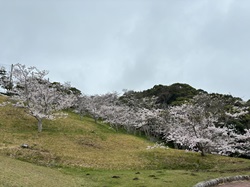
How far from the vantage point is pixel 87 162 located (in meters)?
27.2

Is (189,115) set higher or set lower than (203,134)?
higher

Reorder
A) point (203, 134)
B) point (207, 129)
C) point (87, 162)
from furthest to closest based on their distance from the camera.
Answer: point (203, 134), point (207, 129), point (87, 162)

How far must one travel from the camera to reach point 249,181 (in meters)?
21.2

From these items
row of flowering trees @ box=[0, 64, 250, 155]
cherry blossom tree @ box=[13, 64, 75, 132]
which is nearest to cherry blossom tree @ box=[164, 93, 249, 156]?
row of flowering trees @ box=[0, 64, 250, 155]

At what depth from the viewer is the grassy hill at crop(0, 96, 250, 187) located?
18.9 meters

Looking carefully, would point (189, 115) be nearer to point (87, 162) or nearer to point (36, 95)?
point (87, 162)

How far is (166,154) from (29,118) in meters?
23.2

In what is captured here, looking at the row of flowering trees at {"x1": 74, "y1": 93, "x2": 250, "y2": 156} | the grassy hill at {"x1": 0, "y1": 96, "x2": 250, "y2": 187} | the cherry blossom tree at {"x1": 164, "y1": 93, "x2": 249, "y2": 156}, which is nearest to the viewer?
the grassy hill at {"x1": 0, "y1": 96, "x2": 250, "y2": 187}

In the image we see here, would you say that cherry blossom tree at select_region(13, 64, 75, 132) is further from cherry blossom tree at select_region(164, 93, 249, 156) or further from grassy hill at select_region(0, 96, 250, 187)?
cherry blossom tree at select_region(164, 93, 249, 156)

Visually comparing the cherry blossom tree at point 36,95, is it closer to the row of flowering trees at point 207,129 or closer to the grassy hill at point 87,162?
the grassy hill at point 87,162

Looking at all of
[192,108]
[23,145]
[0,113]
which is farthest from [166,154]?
[0,113]

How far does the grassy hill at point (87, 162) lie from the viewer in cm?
1889

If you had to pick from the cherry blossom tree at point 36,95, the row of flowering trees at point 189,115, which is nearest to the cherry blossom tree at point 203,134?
the row of flowering trees at point 189,115

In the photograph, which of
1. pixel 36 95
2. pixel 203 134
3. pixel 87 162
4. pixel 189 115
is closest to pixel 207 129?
pixel 203 134
